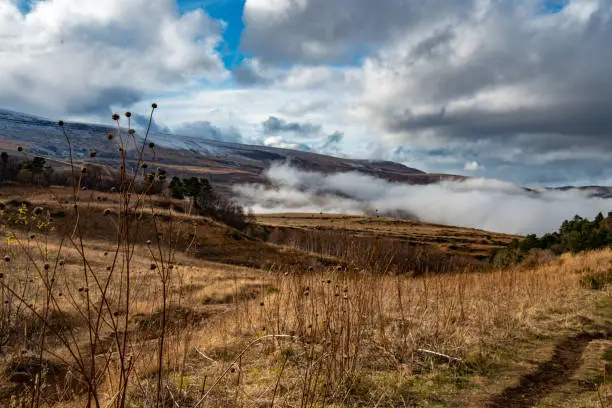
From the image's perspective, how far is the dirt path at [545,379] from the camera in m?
4.78

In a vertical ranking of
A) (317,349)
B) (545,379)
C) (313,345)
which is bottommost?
(317,349)

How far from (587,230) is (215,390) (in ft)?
127

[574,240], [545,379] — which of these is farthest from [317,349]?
[574,240]

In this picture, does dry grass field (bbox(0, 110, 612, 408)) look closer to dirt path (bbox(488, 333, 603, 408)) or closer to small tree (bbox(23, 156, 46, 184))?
dirt path (bbox(488, 333, 603, 408))

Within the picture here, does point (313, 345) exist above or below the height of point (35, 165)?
below

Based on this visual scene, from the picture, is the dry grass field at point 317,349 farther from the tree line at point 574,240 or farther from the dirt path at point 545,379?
the tree line at point 574,240

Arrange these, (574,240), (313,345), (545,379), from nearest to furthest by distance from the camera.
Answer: (313,345)
(545,379)
(574,240)

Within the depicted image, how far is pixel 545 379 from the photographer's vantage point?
545cm

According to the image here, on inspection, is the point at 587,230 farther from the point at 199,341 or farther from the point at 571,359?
the point at 199,341

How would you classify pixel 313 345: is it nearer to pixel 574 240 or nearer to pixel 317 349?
pixel 317 349

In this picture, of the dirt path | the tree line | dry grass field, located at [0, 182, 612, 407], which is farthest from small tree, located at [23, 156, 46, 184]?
the tree line

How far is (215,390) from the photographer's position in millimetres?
4812

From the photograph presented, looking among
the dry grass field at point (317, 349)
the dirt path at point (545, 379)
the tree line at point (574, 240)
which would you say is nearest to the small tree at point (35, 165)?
the dry grass field at point (317, 349)

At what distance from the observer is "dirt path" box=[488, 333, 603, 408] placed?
478 centimetres
